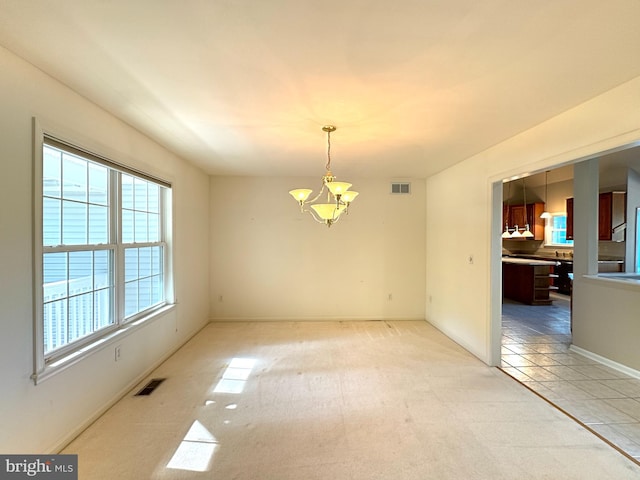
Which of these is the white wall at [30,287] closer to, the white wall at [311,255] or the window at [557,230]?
the white wall at [311,255]

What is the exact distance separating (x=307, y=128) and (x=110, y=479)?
9.52 ft

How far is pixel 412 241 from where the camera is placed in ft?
17.1

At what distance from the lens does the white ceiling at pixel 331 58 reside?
1352 millimetres

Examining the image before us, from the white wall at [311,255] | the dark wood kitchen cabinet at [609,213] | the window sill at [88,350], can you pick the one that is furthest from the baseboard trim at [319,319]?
the dark wood kitchen cabinet at [609,213]

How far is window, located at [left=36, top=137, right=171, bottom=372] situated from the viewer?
2.05 m

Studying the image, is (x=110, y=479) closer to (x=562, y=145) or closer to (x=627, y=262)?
(x=562, y=145)

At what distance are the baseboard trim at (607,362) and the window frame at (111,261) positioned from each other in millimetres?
5046

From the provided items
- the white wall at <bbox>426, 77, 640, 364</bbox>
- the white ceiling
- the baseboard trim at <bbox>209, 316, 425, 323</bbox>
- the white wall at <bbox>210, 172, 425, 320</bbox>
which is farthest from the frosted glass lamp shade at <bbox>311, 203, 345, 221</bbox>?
the baseboard trim at <bbox>209, 316, 425, 323</bbox>

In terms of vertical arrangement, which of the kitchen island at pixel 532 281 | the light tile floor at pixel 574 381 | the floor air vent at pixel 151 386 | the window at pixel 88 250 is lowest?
the floor air vent at pixel 151 386

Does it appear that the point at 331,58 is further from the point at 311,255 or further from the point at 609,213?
the point at 609,213

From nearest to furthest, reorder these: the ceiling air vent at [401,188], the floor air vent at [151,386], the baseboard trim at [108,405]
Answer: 1. the baseboard trim at [108,405]
2. the floor air vent at [151,386]
3. the ceiling air vent at [401,188]

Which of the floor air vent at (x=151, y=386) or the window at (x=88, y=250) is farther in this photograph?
the floor air vent at (x=151, y=386)

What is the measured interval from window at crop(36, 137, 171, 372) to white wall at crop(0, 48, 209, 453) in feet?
0.36

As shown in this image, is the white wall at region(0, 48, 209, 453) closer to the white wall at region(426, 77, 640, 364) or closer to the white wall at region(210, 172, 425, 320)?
the white wall at region(210, 172, 425, 320)
